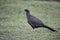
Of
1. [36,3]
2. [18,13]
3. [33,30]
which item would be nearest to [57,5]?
[36,3]

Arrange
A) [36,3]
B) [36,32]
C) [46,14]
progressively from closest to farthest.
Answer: [36,32] < [46,14] < [36,3]

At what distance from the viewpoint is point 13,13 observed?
1529 centimetres

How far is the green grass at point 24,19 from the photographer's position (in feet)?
35.9

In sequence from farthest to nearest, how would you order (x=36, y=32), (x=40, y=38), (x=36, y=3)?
(x=36, y=3) < (x=36, y=32) < (x=40, y=38)

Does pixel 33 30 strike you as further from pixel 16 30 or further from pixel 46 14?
pixel 46 14

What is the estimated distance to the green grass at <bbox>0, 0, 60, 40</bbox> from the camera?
1093 cm

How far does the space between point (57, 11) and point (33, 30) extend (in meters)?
4.35

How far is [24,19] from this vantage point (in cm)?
1389

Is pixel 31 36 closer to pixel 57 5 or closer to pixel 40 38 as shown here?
pixel 40 38

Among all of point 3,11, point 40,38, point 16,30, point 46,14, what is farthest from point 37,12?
point 40,38

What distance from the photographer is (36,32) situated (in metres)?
11.4

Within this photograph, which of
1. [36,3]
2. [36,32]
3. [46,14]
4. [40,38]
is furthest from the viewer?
[36,3]

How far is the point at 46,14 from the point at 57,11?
77 cm

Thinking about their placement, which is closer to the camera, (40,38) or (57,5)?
(40,38)
